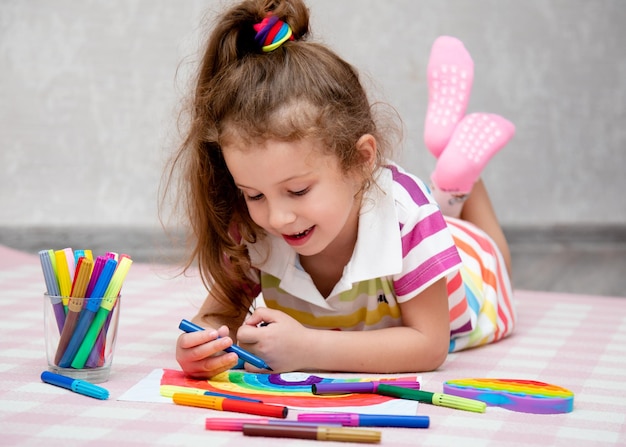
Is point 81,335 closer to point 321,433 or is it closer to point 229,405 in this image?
point 229,405

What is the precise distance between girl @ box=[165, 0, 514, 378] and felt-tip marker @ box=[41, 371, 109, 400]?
95 millimetres

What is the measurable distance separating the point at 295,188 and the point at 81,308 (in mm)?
225

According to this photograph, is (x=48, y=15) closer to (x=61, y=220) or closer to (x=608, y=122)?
(x=61, y=220)

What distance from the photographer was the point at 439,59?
146cm

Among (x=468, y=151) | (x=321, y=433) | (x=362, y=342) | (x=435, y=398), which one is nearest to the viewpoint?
(x=321, y=433)

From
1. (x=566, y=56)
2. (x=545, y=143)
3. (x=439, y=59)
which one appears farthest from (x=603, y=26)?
(x=439, y=59)

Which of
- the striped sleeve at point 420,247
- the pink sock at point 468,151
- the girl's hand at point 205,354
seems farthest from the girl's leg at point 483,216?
Result: the girl's hand at point 205,354

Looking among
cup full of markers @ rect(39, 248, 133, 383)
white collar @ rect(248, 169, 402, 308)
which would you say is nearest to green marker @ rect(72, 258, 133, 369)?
cup full of markers @ rect(39, 248, 133, 383)

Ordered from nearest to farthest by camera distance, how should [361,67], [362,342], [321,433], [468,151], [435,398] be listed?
1. [321,433]
2. [435,398]
3. [362,342]
4. [468,151]
5. [361,67]

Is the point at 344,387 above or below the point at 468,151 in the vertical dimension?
below

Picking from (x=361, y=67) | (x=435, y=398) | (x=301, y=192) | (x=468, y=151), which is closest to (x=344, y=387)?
(x=435, y=398)

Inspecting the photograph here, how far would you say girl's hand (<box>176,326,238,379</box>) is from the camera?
0.90 metres

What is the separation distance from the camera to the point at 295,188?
0.91 m

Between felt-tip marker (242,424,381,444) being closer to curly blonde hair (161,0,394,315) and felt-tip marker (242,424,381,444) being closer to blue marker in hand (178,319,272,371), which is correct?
blue marker in hand (178,319,272,371)
